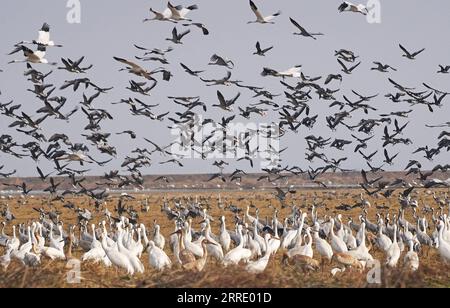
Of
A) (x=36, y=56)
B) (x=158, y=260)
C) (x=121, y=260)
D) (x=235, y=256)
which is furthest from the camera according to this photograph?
(x=36, y=56)

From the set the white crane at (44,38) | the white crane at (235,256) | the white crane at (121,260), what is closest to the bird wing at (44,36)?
the white crane at (44,38)

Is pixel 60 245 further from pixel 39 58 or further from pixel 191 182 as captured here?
pixel 191 182

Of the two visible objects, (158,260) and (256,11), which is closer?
(158,260)

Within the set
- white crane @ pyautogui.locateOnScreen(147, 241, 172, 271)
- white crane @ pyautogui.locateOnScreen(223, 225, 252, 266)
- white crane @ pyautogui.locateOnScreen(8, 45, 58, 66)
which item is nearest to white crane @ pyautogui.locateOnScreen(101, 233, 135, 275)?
white crane @ pyautogui.locateOnScreen(147, 241, 172, 271)

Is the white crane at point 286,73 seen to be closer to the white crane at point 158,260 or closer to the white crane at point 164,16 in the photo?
the white crane at point 164,16

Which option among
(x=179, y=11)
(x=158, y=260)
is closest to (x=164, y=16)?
(x=179, y=11)

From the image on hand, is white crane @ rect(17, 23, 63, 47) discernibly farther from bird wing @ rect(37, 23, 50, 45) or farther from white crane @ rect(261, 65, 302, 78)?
white crane @ rect(261, 65, 302, 78)

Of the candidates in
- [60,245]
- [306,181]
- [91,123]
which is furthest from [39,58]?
[306,181]

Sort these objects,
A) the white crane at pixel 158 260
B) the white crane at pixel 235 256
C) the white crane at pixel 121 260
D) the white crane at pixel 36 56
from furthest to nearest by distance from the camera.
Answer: the white crane at pixel 36 56, the white crane at pixel 235 256, the white crane at pixel 158 260, the white crane at pixel 121 260

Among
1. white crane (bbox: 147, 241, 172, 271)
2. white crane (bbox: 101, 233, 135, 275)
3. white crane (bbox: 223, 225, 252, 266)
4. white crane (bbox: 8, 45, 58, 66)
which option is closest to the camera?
white crane (bbox: 101, 233, 135, 275)

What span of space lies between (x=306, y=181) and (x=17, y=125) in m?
102

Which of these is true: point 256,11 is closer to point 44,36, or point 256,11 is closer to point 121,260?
point 44,36
